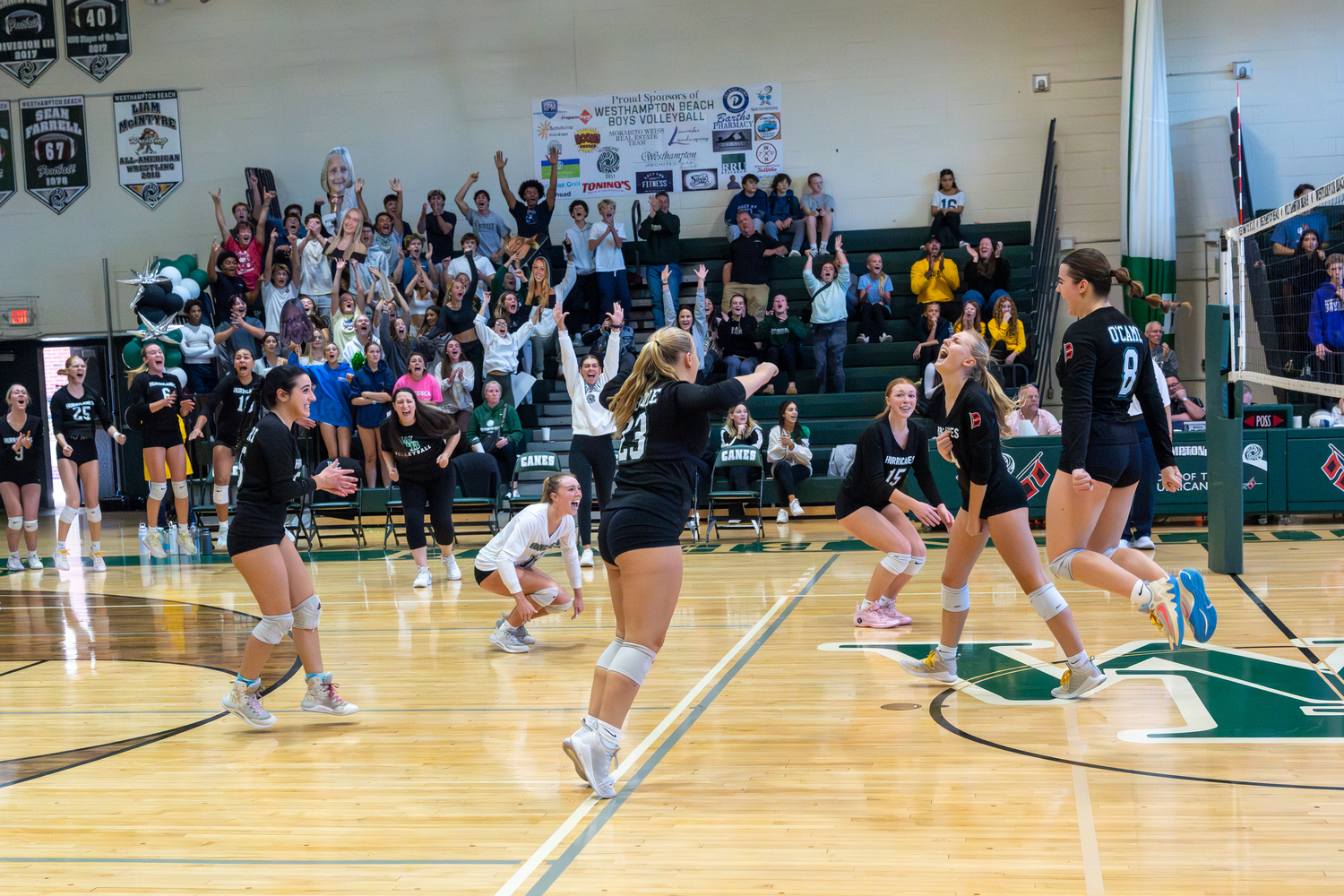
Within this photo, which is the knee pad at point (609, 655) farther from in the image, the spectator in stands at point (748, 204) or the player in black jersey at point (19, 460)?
the spectator in stands at point (748, 204)

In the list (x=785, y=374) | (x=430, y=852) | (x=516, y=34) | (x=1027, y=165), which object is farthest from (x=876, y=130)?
(x=430, y=852)

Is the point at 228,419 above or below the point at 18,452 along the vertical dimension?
above

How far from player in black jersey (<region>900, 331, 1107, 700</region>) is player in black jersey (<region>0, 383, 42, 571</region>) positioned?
29.0ft

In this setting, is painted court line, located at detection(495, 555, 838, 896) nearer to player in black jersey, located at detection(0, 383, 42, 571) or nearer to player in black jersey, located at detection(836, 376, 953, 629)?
player in black jersey, located at detection(836, 376, 953, 629)

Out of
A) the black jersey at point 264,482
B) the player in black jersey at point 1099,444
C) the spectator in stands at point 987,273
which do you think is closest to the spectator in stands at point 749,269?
the spectator in stands at point 987,273

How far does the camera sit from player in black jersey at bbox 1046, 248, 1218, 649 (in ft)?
16.0

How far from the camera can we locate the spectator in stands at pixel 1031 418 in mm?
11359

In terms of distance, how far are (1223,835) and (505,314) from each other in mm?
12364

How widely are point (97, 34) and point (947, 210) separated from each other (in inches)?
549

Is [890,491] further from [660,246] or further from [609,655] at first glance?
[660,246]

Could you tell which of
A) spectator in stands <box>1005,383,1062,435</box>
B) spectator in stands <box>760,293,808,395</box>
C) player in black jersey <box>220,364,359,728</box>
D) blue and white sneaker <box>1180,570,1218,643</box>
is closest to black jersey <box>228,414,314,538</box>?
player in black jersey <box>220,364,359,728</box>

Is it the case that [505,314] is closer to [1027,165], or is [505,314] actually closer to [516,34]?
[516,34]

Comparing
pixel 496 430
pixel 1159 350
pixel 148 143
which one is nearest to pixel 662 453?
pixel 496 430

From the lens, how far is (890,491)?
22.5ft
